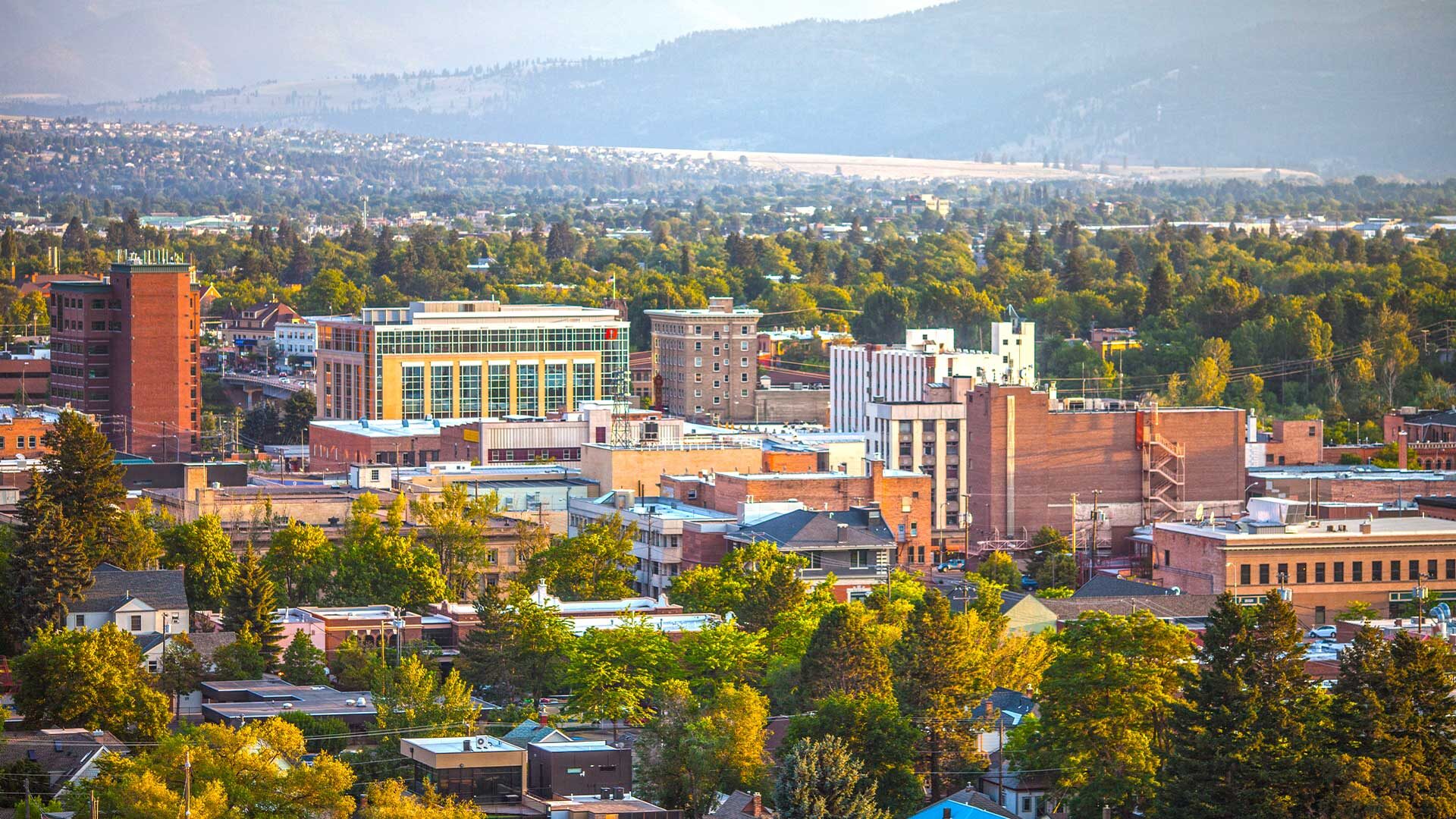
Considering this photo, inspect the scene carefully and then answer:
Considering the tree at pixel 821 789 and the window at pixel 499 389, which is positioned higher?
the window at pixel 499 389

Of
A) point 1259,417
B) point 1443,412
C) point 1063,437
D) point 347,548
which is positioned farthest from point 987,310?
point 347,548

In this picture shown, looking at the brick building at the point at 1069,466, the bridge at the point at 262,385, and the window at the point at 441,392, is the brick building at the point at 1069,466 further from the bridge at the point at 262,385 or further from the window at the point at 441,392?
the bridge at the point at 262,385

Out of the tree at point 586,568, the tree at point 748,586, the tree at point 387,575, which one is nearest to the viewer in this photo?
the tree at point 748,586

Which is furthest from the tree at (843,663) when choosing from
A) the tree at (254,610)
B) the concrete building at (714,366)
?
the concrete building at (714,366)

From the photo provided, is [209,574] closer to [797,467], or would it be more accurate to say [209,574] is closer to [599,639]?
[599,639]

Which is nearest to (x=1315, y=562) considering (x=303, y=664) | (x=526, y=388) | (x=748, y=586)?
(x=748, y=586)

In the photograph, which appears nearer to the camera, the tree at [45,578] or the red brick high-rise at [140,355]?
the tree at [45,578]
